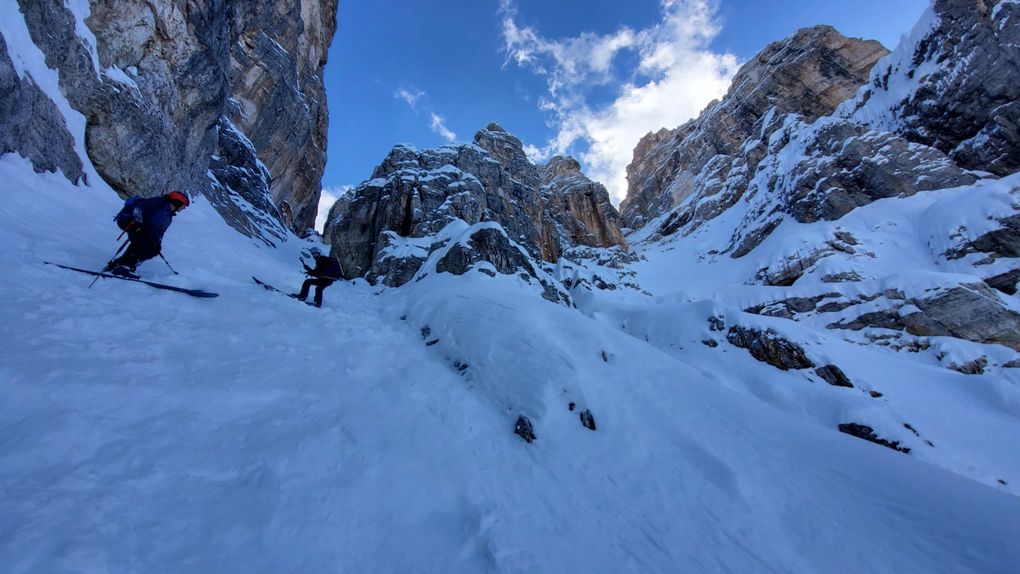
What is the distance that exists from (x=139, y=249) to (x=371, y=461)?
686cm

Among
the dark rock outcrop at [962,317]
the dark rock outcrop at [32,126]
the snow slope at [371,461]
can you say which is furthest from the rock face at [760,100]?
the dark rock outcrop at [32,126]

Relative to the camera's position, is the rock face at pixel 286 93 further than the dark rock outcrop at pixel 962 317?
Result: Yes

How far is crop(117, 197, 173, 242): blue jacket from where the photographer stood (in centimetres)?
677

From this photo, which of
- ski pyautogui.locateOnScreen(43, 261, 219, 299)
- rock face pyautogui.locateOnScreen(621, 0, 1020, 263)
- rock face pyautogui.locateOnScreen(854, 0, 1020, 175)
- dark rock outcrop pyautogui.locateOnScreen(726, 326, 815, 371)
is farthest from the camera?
rock face pyautogui.locateOnScreen(621, 0, 1020, 263)

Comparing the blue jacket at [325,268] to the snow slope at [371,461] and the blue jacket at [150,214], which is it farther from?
the blue jacket at [150,214]

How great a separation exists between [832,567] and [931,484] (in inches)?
102

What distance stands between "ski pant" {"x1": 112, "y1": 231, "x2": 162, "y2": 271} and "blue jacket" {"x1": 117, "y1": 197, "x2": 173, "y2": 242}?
0.08 metres

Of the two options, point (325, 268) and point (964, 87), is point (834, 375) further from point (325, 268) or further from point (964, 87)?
point (964, 87)

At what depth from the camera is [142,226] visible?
6.79 meters

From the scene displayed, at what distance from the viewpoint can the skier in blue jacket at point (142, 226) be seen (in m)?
6.59

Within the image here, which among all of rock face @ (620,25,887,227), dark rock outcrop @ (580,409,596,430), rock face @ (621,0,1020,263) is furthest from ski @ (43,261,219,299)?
rock face @ (620,25,887,227)

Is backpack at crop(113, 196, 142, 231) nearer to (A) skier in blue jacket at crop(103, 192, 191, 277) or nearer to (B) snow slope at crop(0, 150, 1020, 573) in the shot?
(A) skier in blue jacket at crop(103, 192, 191, 277)

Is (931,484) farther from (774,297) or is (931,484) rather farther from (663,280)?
(663,280)

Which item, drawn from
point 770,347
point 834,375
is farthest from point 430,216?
point 834,375
